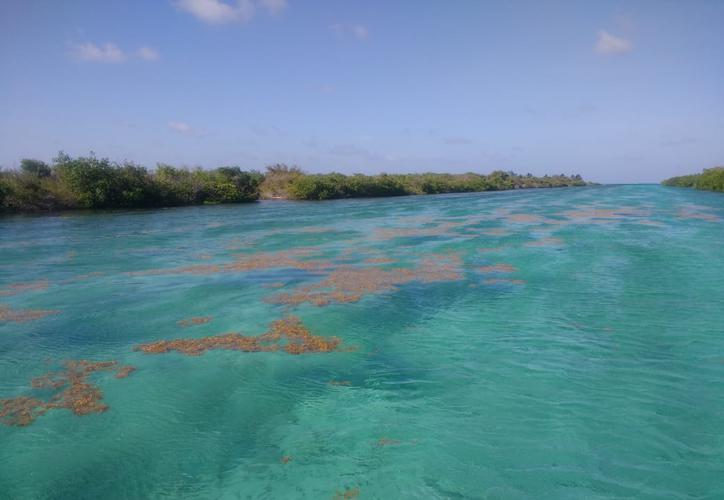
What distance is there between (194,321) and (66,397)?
152 inches

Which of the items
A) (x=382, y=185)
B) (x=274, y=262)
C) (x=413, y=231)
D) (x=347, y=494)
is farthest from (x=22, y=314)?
(x=382, y=185)

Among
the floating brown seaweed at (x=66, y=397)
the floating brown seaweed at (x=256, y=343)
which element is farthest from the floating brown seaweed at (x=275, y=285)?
the floating brown seaweed at (x=66, y=397)

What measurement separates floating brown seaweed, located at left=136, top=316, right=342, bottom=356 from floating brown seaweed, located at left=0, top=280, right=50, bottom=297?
706 centimetres

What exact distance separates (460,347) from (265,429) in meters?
4.40

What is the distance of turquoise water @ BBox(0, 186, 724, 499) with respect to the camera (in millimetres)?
5664

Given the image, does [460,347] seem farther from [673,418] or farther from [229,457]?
[229,457]

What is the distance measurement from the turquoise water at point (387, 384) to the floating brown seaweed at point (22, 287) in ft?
0.38

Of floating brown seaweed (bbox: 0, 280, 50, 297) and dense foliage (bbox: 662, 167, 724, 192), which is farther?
dense foliage (bbox: 662, 167, 724, 192)

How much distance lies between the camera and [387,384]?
7926 mm

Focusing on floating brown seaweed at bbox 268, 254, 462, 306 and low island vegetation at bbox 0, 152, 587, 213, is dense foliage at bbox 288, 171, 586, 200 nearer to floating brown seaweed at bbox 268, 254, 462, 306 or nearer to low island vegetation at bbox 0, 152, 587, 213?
→ low island vegetation at bbox 0, 152, 587, 213

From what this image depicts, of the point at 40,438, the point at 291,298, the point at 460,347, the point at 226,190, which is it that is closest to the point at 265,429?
the point at 40,438

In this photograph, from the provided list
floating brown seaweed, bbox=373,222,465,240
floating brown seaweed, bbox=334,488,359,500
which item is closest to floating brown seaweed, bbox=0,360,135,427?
floating brown seaweed, bbox=334,488,359,500

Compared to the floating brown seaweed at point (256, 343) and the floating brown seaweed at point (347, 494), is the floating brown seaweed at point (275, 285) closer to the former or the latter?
the floating brown seaweed at point (256, 343)

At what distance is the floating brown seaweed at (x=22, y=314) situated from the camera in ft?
37.3
